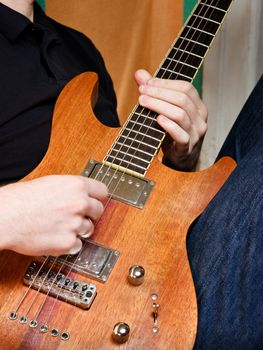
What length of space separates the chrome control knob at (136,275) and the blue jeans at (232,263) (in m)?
0.09

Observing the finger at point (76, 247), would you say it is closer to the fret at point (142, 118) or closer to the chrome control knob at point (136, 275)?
the chrome control knob at point (136, 275)

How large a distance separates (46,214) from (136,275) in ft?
0.50

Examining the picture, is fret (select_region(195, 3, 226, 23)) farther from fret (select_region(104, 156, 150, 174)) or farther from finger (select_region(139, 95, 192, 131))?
fret (select_region(104, 156, 150, 174))

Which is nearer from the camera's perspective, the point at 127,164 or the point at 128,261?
the point at 128,261

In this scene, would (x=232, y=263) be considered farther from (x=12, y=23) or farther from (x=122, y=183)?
(x=12, y=23)

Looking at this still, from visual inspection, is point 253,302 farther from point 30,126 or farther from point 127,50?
point 127,50

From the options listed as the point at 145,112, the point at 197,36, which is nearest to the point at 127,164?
the point at 145,112

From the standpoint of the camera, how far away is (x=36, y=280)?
84 centimetres

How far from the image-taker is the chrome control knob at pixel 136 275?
2.67 feet

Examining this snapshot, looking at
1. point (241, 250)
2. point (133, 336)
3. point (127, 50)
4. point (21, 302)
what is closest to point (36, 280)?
point (21, 302)

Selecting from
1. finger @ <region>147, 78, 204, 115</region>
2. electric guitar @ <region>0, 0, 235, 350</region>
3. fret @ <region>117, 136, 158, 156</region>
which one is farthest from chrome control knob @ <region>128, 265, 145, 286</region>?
finger @ <region>147, 78, 204, 115</region>

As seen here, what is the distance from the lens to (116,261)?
855 millimetres

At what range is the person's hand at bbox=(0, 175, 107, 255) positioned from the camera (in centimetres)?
79

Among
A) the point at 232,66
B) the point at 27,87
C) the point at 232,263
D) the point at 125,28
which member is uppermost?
the point at 27,87
